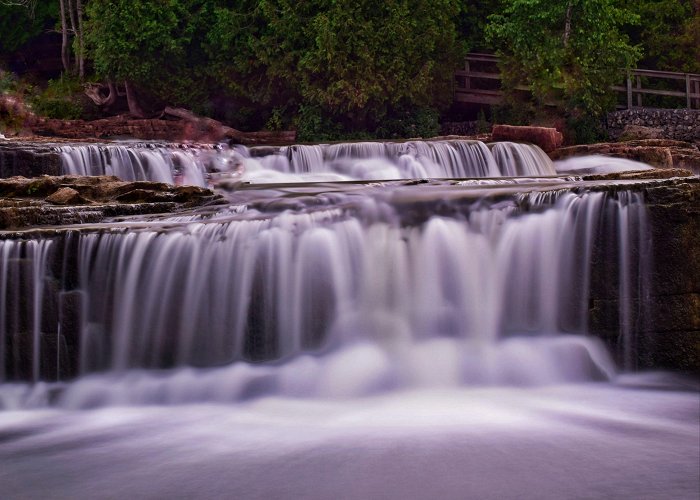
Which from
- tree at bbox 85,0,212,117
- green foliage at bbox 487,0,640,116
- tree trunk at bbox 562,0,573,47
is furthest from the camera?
tree at bbox 85,0,212,117

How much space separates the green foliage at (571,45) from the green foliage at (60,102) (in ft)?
48.1

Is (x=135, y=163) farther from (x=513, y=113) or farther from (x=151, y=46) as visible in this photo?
(x=513, y=113)

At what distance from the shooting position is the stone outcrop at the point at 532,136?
2094 centimetres

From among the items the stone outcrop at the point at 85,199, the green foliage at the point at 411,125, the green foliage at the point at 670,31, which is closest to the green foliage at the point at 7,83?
the green foliage at the point at 411,125

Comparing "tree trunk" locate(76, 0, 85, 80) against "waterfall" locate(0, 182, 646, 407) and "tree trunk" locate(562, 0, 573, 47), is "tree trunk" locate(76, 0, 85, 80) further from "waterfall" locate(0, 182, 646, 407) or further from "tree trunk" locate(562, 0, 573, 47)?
"waterfall" locate(0, 182, 646, 407)

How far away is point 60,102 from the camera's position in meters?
28.2

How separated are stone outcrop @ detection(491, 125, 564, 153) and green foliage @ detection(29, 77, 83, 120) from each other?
15.1 meters

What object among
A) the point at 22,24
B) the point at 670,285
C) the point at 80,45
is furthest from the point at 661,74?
the point at 22,24

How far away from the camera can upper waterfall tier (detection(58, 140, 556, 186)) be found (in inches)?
725

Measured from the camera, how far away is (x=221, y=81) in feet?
93.0

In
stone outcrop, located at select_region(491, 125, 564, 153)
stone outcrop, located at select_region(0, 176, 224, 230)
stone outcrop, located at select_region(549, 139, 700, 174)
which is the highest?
stone outcrop, located at select_region(491, 125, 564, 153)

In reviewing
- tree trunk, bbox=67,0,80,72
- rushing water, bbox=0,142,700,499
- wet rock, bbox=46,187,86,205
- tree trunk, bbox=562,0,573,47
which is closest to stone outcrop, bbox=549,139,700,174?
tree trunk, bbox=562,0,573,47

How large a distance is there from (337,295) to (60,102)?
2225 centimetres

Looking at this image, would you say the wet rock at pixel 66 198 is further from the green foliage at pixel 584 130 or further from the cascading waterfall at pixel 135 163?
the green foliage at pixel 584 130
